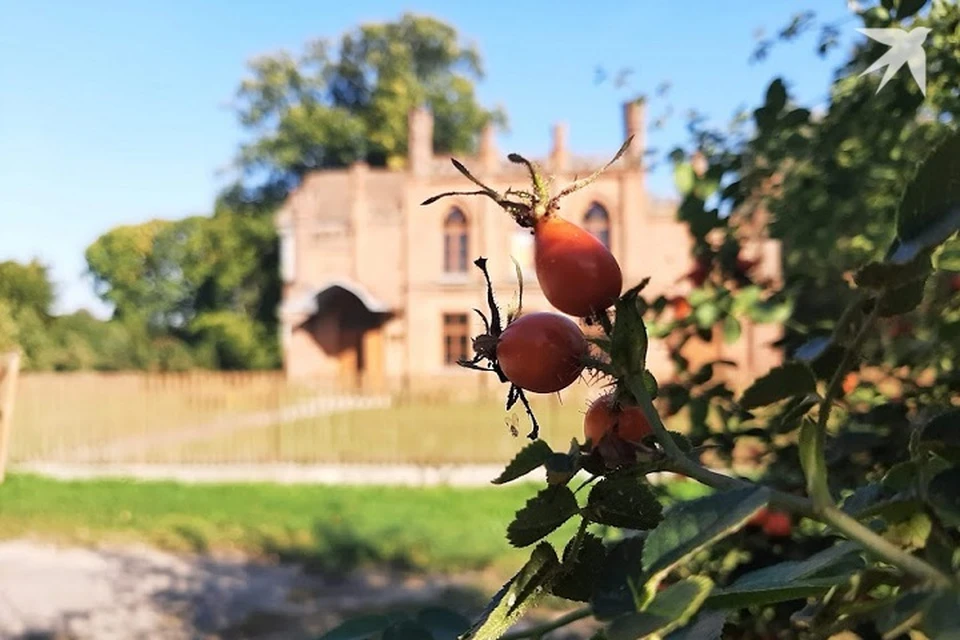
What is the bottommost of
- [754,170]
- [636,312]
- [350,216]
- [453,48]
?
[636,312]

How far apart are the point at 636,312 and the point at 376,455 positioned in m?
10.4

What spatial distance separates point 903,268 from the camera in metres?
0.47

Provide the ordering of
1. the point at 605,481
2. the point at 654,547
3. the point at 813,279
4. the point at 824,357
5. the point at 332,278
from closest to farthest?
the point at 654,547 < the point at 605,481 < the point at 824,357 < the point at 813,279 < the point at 332,278

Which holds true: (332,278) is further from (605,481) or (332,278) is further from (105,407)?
(605,481)

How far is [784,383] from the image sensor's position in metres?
0.63

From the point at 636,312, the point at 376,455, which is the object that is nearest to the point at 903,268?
the point at 636,312

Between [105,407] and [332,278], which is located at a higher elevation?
[332,278]

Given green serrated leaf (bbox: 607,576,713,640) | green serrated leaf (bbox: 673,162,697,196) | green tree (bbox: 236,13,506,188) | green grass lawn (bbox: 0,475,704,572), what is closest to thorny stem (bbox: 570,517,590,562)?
green serrated leaf (bbox: 607,576,713,640)

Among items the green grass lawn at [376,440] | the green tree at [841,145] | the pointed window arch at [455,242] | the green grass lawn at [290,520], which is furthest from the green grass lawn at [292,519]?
the pointed window arch at [455,242]

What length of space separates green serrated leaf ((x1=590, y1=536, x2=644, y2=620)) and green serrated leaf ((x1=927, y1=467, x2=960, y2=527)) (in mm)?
157

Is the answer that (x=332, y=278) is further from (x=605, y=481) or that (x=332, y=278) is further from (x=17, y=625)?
(x=605, y=481)

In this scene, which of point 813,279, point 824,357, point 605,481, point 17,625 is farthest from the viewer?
point 17,625

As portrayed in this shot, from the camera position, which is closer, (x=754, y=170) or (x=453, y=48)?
(x=754, y=170)

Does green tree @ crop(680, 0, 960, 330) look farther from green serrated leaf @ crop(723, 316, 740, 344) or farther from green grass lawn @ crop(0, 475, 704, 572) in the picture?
green grass lawn @ crop(0, 475, 704, 572)
